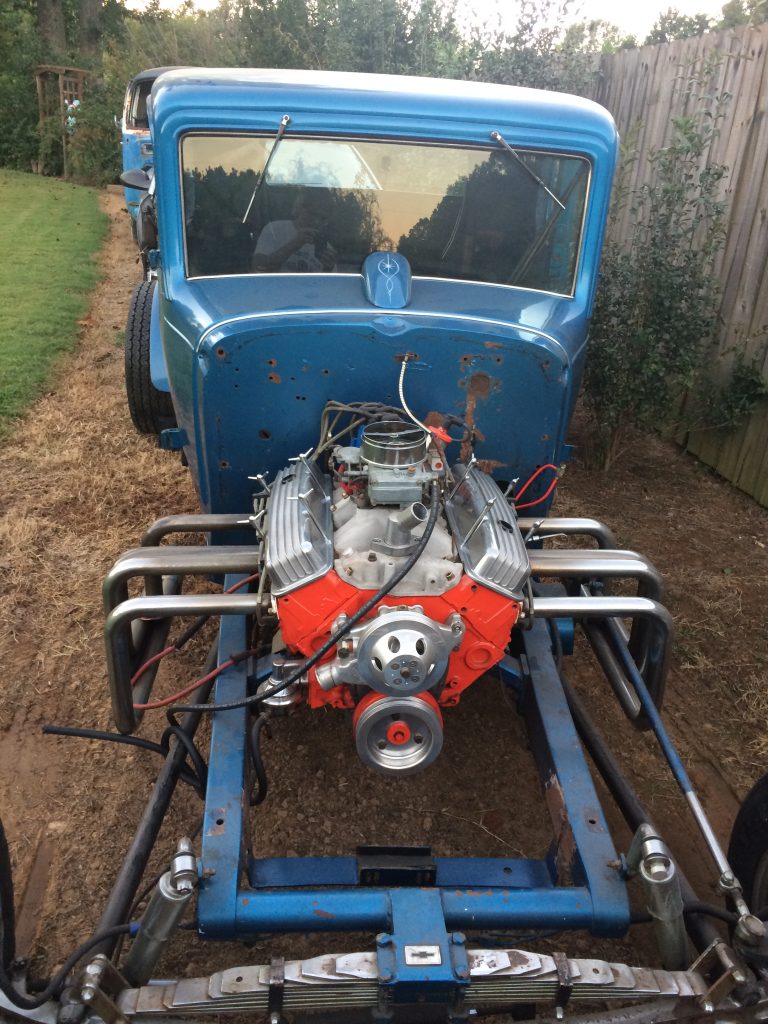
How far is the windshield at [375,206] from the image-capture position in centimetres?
273

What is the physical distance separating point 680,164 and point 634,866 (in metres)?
5.04

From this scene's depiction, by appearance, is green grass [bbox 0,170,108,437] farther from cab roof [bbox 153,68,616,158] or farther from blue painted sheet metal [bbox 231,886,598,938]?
blue painted sheet metal [bbox 231,886,598,938]

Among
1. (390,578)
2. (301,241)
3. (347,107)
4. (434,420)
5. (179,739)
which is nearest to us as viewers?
(390,578)

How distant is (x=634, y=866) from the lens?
186 cm

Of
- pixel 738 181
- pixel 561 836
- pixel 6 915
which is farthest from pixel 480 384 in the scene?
pixel 738 181

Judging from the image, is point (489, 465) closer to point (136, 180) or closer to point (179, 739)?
point (179, 739)

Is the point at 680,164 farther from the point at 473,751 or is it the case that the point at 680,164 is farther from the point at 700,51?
the point at 473,751

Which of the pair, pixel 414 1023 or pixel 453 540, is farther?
pixel 453 540

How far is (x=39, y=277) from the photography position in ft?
30.7

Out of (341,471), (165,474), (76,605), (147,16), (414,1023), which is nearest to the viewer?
(414,1023)

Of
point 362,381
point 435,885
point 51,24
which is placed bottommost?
point 435,885

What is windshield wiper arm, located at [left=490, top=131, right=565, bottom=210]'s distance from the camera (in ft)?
8.95

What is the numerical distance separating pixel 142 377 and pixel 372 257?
2719 millimetres

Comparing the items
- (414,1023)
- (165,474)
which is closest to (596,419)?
(165,474)
